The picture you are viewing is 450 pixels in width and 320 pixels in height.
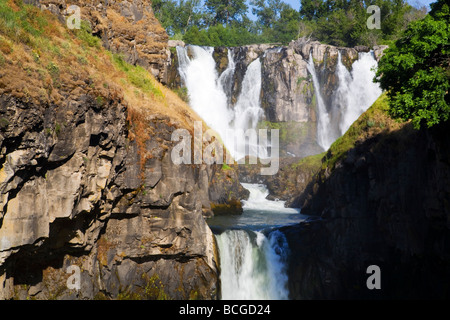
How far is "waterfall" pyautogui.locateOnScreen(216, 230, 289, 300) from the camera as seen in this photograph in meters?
25.1

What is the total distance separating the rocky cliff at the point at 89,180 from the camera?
46.0 feet

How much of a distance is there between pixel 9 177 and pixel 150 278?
10.4 m

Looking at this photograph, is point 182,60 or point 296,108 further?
point 296,108

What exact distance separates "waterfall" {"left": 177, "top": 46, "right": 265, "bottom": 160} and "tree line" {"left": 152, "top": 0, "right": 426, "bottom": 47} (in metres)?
18.1

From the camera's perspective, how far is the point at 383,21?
2618 inches

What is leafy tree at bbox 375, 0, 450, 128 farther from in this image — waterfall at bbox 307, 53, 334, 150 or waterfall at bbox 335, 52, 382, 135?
waterfall at bbox 307, 53, 334, 150

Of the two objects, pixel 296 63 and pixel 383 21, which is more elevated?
pixel 383 21
